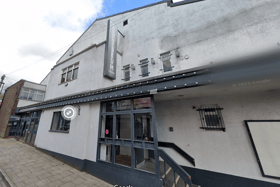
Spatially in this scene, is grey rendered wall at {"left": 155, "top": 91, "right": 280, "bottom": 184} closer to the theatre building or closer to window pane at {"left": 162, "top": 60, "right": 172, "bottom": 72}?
the theatre building

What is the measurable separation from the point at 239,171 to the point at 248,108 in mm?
2404

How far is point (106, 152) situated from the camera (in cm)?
479

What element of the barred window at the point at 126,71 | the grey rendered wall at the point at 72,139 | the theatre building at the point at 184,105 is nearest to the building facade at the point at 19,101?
the theatre building at the point at 184,105

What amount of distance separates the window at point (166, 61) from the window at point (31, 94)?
17238mm

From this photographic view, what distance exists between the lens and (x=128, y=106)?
4.51 m

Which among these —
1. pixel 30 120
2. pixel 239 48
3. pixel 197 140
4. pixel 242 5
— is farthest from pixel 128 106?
pixel 30 120

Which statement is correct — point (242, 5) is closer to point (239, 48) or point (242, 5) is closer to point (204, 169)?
point (239, 48)

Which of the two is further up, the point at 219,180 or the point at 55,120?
the point at 55,120

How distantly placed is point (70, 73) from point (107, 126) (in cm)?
594

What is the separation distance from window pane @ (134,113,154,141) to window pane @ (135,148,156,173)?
22.0 inches

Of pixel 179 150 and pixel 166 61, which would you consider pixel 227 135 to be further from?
pixel 166 61

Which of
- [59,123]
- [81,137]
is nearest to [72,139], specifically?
[81,137]

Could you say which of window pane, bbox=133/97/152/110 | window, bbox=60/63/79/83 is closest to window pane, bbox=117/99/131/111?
window pane, bbox=133/97/152/110

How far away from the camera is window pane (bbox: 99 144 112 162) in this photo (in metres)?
4.68
